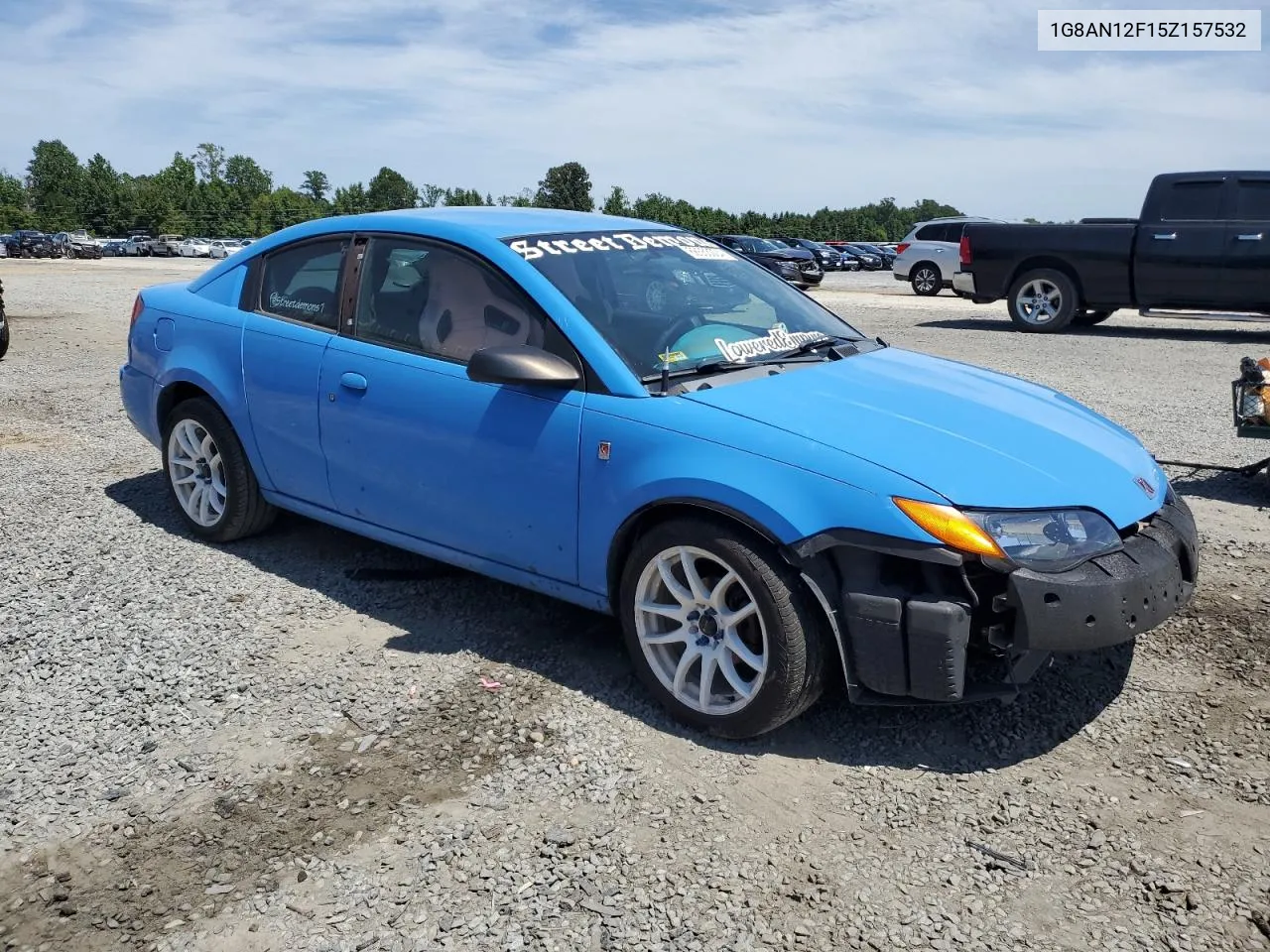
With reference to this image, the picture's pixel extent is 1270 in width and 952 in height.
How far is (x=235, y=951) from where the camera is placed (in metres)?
2.58

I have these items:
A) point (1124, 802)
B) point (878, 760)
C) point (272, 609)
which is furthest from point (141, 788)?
point (1124, 802)

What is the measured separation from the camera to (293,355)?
15.5 ft

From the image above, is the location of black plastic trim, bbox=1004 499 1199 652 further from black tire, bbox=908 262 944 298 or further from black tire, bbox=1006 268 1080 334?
black tire, bbox=908 262 944 298

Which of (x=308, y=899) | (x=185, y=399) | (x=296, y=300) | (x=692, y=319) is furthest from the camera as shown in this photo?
(x=185, y=399)

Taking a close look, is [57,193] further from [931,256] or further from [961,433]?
[961,433]

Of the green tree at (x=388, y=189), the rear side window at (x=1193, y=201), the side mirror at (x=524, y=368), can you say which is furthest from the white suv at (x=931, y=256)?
the green tree at (x=388, y=189)

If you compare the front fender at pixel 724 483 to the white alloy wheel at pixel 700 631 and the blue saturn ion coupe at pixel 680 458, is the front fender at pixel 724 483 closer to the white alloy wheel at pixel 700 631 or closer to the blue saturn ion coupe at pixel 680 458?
the blue saturn ion coupe at pixel 680 458

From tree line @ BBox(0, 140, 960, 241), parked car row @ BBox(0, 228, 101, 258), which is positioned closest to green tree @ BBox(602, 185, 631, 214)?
tree line @ BBox(0, 140, 960, 241)

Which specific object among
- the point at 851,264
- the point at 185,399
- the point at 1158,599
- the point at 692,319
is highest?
the point at 851,264

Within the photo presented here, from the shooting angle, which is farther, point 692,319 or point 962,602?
point 692,319

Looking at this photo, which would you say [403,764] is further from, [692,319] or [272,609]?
[692,319]

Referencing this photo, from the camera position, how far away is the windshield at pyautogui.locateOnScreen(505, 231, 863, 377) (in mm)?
3980

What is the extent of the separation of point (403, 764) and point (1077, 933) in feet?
6.41

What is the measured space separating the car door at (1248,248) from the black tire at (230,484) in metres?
12.7
